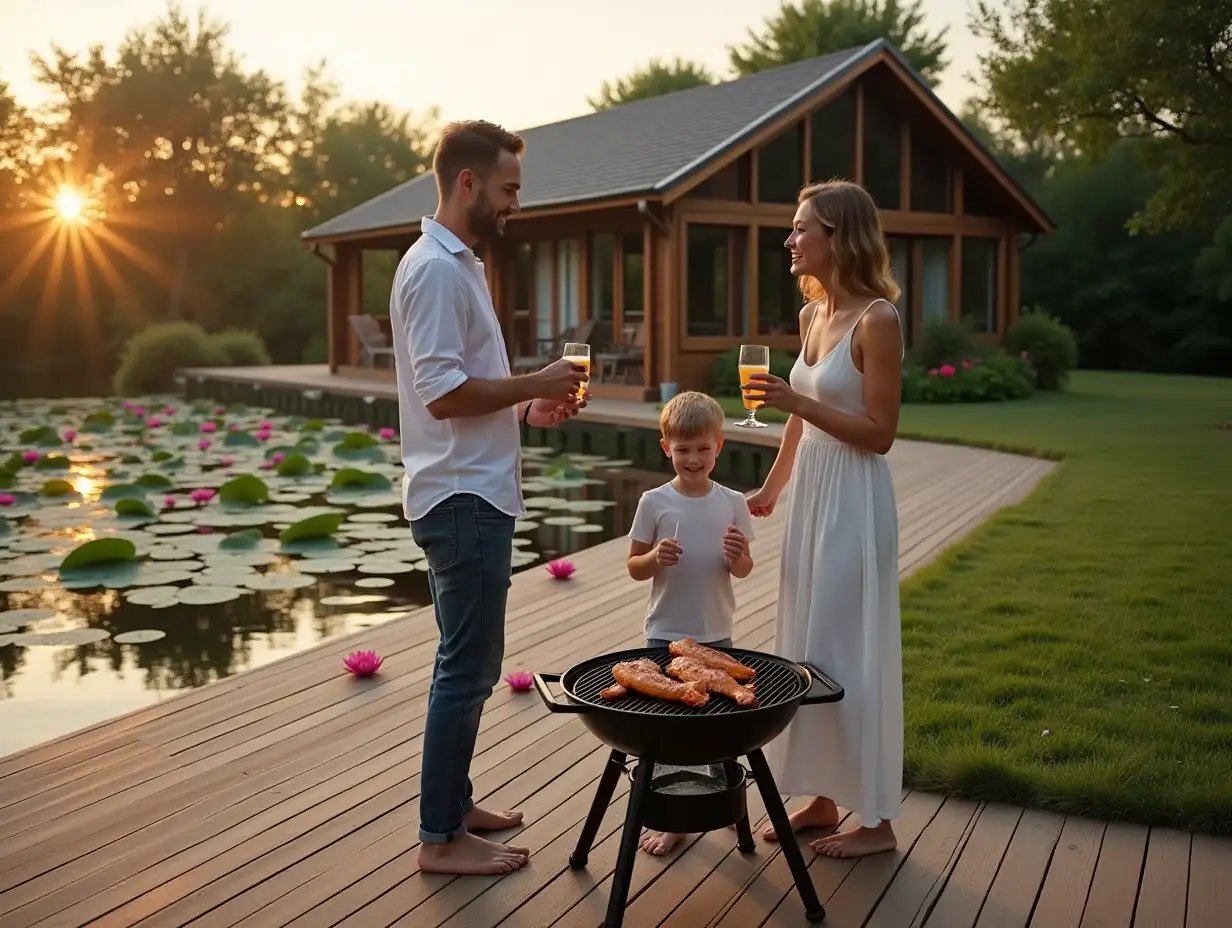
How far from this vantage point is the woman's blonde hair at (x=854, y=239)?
2979 mm

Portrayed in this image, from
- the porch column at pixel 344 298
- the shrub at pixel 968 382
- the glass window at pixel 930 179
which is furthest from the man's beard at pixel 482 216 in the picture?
the porch column at pixel 344 298

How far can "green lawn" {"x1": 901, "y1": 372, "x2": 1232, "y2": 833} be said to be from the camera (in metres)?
3.38

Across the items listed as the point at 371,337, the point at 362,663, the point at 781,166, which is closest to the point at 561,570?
the point at 362,663

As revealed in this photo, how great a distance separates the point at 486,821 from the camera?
3.14 m

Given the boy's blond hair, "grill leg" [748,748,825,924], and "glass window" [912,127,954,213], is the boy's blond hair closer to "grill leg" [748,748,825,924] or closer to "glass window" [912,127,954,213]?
"grill leg" [748,748,825,924]

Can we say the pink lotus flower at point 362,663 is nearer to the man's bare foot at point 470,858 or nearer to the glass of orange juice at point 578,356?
the man's bare foot at point 470,858

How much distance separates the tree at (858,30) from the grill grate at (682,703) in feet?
129

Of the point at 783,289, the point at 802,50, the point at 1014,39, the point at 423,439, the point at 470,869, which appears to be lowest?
the point at 470,869

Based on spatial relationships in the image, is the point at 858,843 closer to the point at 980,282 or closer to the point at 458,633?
the point at 458,633

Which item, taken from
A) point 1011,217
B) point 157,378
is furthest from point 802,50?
point 157,378

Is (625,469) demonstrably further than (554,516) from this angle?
Yes

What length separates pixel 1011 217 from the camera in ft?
68.6

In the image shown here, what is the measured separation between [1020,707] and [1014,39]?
42.8 ft

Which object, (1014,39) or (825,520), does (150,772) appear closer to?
(825,520)
